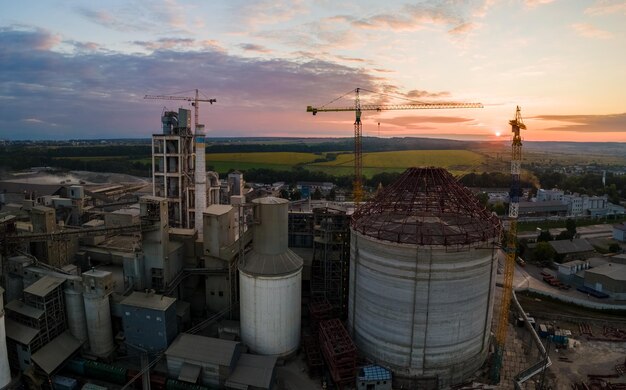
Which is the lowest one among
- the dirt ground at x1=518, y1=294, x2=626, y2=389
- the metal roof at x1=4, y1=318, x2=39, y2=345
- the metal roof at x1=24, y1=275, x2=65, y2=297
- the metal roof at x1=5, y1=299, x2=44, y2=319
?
the dirt ground at x1=518, y1=294, x2=626, y2=389

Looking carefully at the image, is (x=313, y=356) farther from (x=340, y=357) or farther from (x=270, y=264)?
(x=270, y=264)

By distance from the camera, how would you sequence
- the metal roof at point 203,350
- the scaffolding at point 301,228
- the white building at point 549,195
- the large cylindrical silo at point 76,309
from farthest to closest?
the white building at point 549,195, the scaffolding at point 301,228, the large cylindrical silo at point 76,309, the metal roof at point 203,350

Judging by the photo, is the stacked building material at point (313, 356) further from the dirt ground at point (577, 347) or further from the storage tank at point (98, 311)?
the dirt ground at point (577, 347)

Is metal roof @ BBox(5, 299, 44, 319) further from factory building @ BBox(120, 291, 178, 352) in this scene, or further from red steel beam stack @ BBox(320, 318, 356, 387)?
red steel beam stack @ BBox(320, 318, 356, 387)

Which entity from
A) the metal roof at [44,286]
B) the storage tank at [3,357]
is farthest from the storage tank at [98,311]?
the storage tank at [3,357]

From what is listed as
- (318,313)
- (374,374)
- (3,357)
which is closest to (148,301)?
(3,357)

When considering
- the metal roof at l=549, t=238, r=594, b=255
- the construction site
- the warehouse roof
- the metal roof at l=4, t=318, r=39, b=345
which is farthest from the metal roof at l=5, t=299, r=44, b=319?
the metal roof at l=549, t=238, r=594, b=255
